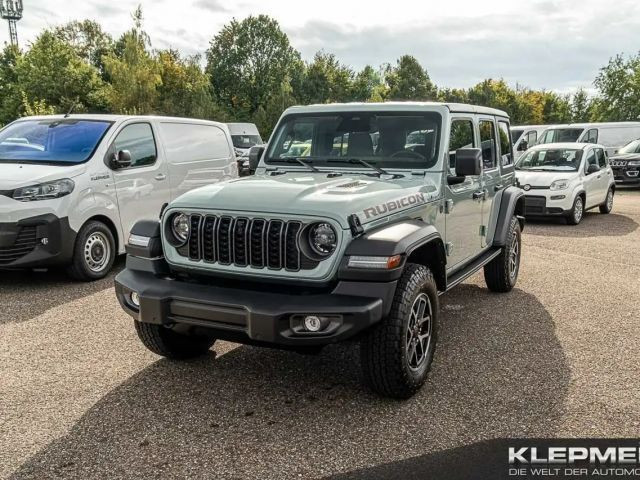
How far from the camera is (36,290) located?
21.4ft

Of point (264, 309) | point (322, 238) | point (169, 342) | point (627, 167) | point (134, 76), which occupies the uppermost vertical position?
point (134, 76)

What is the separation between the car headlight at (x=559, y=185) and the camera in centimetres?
1184

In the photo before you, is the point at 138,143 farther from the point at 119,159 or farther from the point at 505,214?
the point at 505,214

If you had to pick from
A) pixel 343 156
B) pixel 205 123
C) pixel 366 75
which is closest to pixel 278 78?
pixel 366 75

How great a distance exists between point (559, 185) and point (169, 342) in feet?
32.0

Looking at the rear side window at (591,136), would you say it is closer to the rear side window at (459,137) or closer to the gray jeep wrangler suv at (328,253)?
the rear side window at (459,137)

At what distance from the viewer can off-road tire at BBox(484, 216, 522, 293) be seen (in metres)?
6.25

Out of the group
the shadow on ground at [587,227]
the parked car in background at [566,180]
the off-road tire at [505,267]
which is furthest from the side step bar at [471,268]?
the parked car in background at [566,180]

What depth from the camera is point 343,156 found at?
4.86 m

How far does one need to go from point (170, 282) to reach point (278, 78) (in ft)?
188

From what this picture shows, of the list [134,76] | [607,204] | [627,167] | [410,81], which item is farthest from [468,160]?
[410,81]

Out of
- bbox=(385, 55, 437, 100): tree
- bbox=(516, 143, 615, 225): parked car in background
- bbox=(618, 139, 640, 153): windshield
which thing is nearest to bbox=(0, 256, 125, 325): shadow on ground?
bbox=(516, 143, 615, 225): parked car in background

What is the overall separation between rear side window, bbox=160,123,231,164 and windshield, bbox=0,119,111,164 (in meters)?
0.98

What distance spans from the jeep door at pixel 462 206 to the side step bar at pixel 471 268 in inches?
2.9
